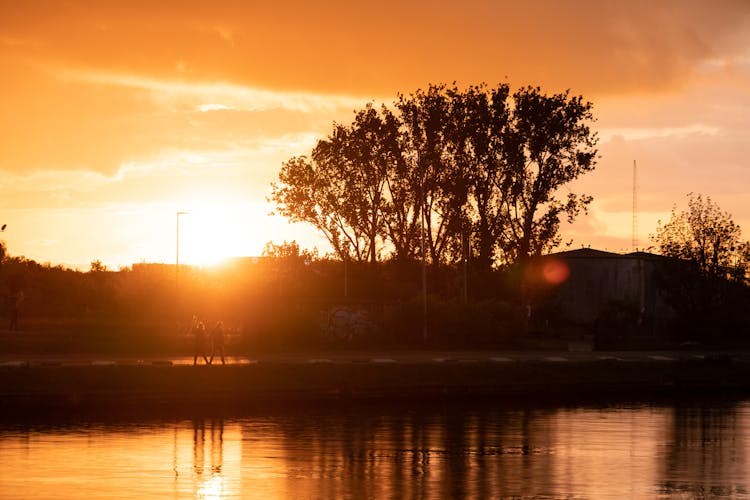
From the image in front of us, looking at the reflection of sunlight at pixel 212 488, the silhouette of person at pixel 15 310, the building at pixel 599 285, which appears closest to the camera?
the reflection of sunlight at pixel 212 488

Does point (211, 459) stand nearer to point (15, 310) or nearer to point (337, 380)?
point (337, 380)

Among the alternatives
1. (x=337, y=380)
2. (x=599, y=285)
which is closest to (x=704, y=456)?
(x=337, y=380)

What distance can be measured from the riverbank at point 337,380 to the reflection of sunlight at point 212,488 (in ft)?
56.8

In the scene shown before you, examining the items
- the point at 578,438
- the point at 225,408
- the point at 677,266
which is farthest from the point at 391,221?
the point at 578,438

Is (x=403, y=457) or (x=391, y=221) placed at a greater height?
(x=391, y=221)

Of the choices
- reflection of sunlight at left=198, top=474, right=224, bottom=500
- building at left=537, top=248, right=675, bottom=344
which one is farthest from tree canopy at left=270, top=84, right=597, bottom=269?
reflection of sunlight at left=198, top=474, right=224, bottom=500

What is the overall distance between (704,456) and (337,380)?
1994 cm

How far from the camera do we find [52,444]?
31141 mm

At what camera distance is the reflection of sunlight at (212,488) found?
2298 centimetres

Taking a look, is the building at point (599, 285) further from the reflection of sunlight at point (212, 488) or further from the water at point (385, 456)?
the reflection of sunlight at point (212, 488)

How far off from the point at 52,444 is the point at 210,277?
76892 millimetres

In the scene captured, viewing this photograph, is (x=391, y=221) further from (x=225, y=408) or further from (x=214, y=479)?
(x=214, y=479)

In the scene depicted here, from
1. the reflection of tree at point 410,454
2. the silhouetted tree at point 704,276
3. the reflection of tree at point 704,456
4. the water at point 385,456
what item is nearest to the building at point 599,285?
the silhouetted tree at point 704,276

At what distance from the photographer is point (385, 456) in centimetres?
2903
